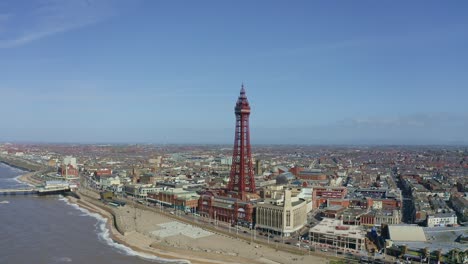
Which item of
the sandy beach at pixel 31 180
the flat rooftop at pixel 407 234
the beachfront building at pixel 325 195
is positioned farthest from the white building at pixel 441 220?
the sandy beach at pixel 31 180

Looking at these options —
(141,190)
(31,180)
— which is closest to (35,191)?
(31,180)

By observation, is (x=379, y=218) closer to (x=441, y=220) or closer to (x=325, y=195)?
(x=441, y=220)

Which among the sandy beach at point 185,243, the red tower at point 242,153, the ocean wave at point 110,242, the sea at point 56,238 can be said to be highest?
the red tower at point 242,153

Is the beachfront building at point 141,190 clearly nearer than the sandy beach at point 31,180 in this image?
Yes

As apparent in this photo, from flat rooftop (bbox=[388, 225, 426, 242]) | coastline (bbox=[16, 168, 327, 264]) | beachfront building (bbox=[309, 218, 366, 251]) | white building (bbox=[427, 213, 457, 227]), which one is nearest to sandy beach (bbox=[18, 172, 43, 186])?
coastline (bbox=[16, 168, 327, 264])

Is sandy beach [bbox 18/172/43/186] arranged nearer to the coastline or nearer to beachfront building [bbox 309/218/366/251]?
the coastline

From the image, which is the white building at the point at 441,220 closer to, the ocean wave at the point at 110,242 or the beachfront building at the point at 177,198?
the ocean wave at the point at 110,242
